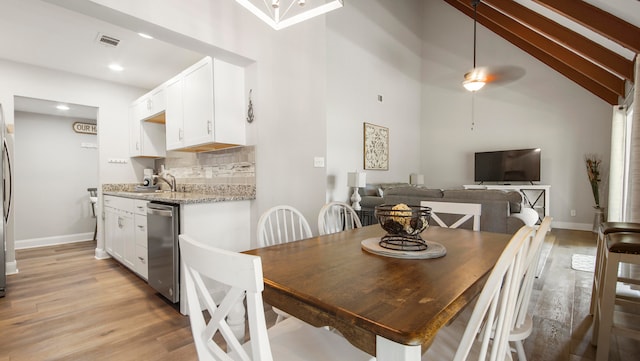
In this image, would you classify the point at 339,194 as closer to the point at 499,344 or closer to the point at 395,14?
the point at 499,344

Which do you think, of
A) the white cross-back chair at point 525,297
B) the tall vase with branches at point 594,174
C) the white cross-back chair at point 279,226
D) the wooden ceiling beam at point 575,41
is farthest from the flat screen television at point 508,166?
the white cross-back chair at point 525,297

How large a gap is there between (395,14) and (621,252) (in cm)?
555

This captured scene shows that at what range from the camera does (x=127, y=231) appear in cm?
325

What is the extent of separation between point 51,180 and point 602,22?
7630mm

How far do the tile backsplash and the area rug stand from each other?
3660 mm

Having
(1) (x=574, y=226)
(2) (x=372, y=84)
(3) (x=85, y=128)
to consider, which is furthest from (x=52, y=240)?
(1) (x=574, y=226)

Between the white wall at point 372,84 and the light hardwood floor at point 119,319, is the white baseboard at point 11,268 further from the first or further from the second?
the white wall at point 372,84

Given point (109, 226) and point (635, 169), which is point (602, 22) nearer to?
point (635, 169)

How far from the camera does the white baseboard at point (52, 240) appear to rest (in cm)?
465

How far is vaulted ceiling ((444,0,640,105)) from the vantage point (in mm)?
2617

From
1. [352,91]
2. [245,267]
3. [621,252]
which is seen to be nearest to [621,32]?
[621,252]

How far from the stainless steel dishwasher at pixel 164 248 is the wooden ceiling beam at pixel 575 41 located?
187 inches

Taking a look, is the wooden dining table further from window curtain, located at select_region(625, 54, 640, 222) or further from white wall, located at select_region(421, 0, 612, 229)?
white wall, located at select_region(421, 0, 612, 229)

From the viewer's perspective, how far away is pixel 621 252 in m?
1.52
